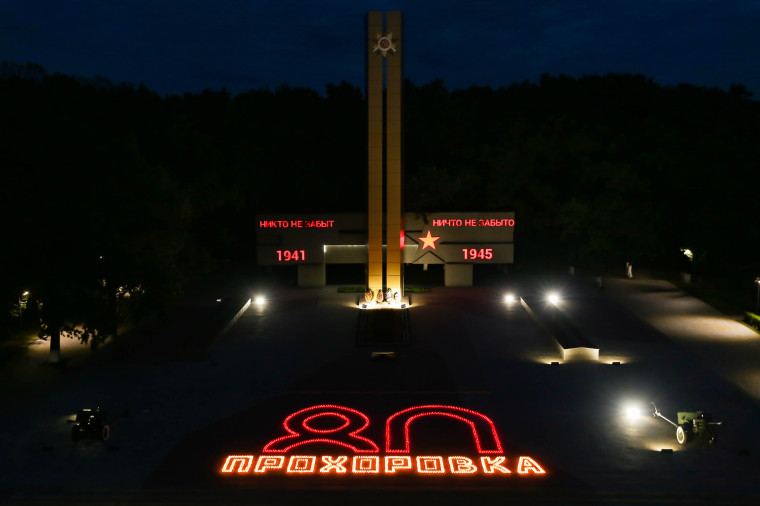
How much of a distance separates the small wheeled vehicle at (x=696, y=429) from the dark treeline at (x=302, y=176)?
22763mm

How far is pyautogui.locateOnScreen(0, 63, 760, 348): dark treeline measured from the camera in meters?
29.5

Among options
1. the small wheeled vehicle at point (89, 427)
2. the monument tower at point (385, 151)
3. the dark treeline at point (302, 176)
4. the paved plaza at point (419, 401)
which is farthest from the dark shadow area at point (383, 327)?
the small wheeled vehicle at point (89, 427)

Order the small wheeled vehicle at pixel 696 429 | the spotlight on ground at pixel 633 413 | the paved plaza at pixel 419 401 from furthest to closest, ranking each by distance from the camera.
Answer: the spotlight on ground at pixel 633 413 → the small wheeled vehicle at pixel 696 429 → the paved plaza at pixel 419 401

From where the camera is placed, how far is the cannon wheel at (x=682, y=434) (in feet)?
72.9

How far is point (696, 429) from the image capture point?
2205 centimetres

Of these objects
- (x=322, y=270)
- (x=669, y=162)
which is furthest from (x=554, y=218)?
(x=322, y=270)

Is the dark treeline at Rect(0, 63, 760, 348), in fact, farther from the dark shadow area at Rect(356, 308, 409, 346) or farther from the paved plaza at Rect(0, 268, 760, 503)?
the dark shadow area at Rect(356, 308, 409, 346)

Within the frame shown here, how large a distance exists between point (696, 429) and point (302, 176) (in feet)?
155

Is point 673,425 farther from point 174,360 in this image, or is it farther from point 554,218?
point 554,218

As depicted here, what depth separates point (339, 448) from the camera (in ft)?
73.9

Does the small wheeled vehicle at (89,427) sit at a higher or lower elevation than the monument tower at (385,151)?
lower

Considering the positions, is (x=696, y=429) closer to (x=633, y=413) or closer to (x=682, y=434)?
(x=682, y=434)

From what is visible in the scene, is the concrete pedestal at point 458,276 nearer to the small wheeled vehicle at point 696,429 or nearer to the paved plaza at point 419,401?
the paved plaza at point 419,401

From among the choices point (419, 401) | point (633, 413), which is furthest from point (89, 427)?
point (633, 413)
